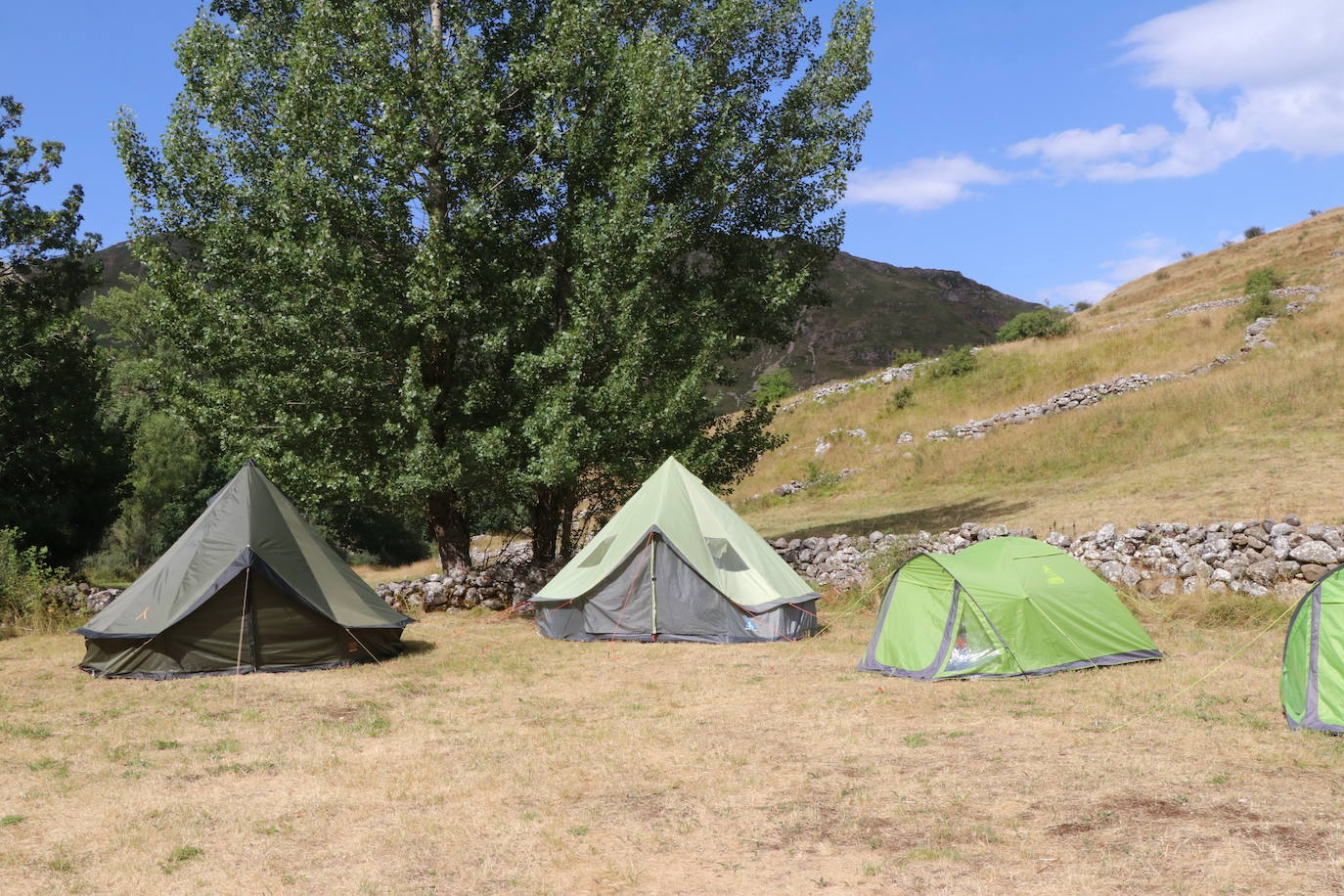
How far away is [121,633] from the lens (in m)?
12.9

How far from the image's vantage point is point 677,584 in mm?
15484

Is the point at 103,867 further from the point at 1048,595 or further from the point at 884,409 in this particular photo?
the point at 884,409

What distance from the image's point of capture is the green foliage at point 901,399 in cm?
4100

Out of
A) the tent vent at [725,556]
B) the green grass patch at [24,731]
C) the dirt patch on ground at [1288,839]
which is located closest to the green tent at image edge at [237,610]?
the green grass patch at [24,731]

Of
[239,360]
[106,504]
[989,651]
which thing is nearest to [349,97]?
[239,360]

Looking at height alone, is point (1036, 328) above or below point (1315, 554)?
above

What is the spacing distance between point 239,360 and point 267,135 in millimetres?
4282

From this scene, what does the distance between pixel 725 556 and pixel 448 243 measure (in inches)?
281

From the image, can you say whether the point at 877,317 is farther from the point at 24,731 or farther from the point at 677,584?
the point at 24,731

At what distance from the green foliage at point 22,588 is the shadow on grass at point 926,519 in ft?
54.4

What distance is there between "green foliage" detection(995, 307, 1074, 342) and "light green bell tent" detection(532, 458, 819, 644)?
1389 inches

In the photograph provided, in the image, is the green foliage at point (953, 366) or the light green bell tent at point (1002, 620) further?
the green foliage at point (953, 366)

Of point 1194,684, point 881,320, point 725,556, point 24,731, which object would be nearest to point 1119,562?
point 1194,684

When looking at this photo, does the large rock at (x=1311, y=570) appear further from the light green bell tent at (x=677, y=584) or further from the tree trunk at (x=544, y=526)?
the tree trunk at (x=544, y=526)
